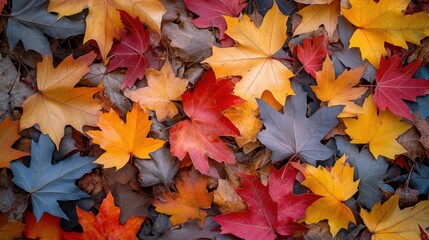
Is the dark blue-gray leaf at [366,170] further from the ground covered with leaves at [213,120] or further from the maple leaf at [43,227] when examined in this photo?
the maple leaf at [43,227]

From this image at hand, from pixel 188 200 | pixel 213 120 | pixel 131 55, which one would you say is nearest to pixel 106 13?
pixel 131 55

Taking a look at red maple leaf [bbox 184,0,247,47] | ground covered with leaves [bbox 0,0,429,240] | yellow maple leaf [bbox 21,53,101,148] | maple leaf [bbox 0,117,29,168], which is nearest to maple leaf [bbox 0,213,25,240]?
ground covered with leaves [bbox 0,0,429,240]

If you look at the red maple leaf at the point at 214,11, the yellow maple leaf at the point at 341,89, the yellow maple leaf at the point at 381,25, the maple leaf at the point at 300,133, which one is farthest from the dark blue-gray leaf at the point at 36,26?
the yellow maple leaf at the point at 381,25

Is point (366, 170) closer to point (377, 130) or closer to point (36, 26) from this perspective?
point (377, 130)

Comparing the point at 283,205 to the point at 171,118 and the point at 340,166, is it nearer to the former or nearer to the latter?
the point at 340,166

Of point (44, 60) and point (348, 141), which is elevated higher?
point (44, 60)

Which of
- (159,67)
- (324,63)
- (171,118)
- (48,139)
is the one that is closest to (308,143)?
(324,63)

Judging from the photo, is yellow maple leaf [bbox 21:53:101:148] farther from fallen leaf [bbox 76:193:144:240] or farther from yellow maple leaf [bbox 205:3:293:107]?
yellow maple leaf [bbox 205:3:293:107]


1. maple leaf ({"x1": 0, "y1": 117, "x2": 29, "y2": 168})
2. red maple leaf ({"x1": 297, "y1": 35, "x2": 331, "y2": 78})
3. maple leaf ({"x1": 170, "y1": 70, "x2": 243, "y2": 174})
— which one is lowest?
maple leaf ({"x1": 0, "y1": 117, "x2": 29, "y2": 168})
